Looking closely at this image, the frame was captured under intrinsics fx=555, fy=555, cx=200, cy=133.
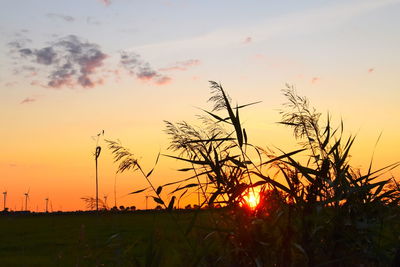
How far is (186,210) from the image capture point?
19.6ft

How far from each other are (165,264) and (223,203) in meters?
1.33

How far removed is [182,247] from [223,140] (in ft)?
4.69

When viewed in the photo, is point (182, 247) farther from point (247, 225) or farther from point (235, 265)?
point (247, 225)

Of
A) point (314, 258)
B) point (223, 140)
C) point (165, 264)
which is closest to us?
point (314, 258)

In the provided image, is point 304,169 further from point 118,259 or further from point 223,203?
point 118,259

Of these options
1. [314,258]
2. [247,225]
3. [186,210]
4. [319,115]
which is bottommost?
[314,258]

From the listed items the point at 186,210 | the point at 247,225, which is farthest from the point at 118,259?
the point at 247,225

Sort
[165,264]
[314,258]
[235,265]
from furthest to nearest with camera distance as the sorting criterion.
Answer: [165,264] → [235,265] → [314,258]

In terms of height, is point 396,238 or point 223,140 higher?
point 223,140

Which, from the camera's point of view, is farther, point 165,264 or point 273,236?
point 165,264

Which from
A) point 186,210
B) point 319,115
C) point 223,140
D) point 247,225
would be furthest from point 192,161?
point 319,115

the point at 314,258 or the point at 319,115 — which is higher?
the point at 319,115

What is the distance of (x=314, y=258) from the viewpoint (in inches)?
167

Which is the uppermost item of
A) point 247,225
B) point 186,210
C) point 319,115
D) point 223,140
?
point 319,115
